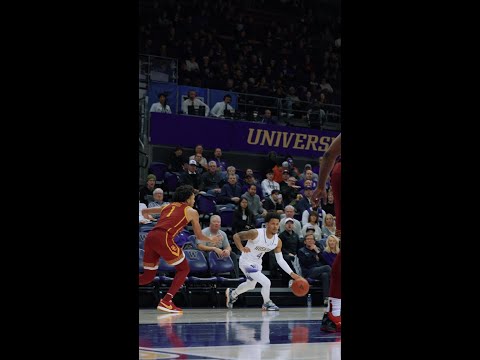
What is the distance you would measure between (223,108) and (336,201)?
472 inches

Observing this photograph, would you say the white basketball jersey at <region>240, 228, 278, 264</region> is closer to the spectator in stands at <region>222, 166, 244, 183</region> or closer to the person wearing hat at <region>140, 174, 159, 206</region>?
the person wearing hat at <region>140, 174, 159, 206</region>

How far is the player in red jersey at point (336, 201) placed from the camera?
576 cm

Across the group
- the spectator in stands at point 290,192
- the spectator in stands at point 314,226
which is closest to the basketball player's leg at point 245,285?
the spectator in stands at point 314,226

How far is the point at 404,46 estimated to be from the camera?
2.58m

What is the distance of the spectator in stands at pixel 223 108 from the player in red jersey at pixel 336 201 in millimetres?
11240

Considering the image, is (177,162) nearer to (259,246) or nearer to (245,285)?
(259,246)

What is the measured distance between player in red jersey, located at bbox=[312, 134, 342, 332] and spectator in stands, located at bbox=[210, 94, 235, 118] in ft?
36.9

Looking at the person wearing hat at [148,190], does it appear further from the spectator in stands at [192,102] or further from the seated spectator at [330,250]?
the spectator in stands at [192,102]

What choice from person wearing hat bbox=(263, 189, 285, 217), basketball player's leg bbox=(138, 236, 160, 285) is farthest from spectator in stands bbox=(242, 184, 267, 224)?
basketball player's leg bbox=(138, 236, 160, 285)

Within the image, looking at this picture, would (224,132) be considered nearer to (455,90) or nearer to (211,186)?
(211,186)

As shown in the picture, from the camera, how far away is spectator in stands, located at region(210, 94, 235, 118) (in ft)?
59.6

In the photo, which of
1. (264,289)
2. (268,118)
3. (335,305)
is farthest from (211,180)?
(335,305)
